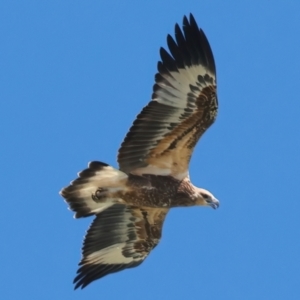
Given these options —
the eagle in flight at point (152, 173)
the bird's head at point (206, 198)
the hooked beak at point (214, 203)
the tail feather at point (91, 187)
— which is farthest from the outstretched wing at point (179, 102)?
the hooked beak at point (214, 203)

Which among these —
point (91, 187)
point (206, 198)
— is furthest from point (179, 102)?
point (91, 187)

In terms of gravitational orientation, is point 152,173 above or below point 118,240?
above

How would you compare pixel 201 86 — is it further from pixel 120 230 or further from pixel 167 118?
pixel 120 230

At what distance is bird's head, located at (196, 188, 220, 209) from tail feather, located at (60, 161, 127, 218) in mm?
1149

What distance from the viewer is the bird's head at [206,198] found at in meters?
20.5

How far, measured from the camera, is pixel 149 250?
2153 cm

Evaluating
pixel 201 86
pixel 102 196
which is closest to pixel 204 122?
pixel 201 86

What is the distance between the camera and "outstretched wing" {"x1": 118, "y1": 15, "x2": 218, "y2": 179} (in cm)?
1947

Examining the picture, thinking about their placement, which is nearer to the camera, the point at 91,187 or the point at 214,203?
the point at 91,187

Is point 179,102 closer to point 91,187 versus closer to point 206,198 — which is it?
point 206,198

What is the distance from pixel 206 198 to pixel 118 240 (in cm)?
180

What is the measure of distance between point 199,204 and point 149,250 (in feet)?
4.81

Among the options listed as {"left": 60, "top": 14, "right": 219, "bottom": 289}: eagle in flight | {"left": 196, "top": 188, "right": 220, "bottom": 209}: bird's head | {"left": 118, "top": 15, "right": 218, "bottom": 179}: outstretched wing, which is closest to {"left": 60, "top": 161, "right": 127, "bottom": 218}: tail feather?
{"left": 60, "top": 14, "right": 219, "bottom": 289}: eagle in flight

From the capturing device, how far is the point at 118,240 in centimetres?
2153
